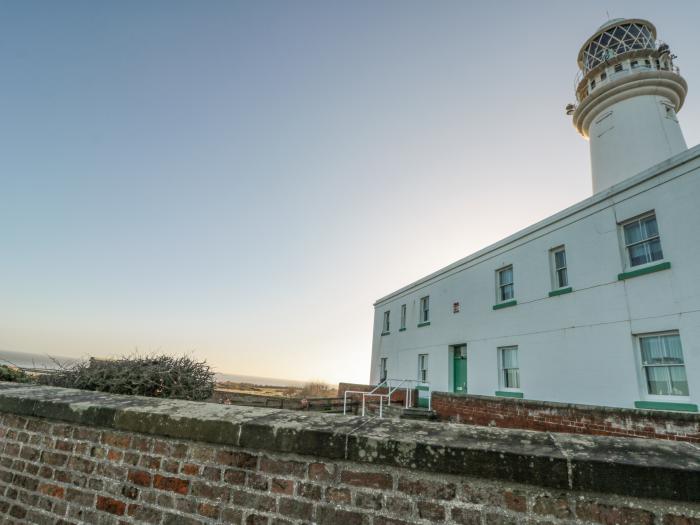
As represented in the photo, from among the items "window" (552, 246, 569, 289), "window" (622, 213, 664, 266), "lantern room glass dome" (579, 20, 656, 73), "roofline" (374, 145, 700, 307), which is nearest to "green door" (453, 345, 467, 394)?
"roofline" (374, 145, 700, 307)

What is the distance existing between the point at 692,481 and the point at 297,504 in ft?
6.00

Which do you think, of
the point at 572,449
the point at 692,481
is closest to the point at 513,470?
the point at 572,449

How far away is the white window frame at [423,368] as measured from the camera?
57.5ft

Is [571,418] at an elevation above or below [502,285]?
below

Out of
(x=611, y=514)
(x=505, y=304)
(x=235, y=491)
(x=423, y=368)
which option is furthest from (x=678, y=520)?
(x=423, y=368)

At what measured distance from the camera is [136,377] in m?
4.75

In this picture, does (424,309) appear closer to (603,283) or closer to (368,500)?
(603,283)

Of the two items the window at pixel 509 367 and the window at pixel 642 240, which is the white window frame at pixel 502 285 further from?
the window at pixel 642 240

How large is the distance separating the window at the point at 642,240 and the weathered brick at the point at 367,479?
10.2 m

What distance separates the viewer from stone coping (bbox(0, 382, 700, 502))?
162 centimetres

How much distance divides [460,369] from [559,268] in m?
6.01

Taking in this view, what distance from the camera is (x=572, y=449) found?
1.77m

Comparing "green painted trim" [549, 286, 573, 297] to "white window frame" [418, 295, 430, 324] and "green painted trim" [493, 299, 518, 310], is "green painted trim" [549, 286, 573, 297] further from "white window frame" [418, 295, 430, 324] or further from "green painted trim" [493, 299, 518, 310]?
"white window frame" [418, 295, 430, 324]

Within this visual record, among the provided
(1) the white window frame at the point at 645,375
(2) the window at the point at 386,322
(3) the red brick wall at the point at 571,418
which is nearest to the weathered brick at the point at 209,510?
(3) the red brick wall at the point at 571,418
